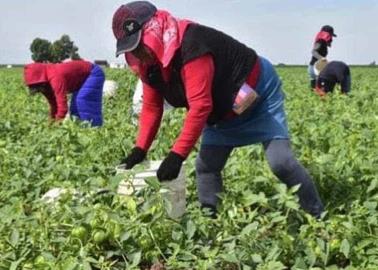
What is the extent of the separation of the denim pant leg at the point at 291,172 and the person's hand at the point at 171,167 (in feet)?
1.98

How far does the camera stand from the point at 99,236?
10.2 ft

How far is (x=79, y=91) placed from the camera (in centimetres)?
742

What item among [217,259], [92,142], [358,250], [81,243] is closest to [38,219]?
[81,243]

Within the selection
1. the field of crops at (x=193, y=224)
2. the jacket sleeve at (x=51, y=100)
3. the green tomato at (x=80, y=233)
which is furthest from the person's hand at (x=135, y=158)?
the jacket sleeve at (x=51, y=100)

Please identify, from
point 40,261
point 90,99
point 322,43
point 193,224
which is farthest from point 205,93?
point 322,43

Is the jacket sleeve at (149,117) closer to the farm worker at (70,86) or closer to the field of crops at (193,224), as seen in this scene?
the field of crops at (193,224)

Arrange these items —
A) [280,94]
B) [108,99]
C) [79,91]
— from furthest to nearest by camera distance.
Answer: [108,99] < [79,91] < [280,94]

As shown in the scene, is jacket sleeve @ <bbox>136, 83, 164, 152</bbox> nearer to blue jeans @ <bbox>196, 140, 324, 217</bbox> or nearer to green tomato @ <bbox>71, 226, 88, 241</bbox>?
blue jeans @ <bbox>196, 140, 324, 217</bbox>

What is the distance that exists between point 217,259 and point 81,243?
0.52 metres

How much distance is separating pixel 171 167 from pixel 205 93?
33 cm

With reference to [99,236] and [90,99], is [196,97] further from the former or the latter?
[90,99]

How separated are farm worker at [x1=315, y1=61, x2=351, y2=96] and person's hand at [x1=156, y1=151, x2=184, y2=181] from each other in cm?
655

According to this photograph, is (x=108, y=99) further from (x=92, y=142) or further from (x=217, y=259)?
(x=217, y=259)

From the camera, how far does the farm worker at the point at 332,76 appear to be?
32.2 ft
